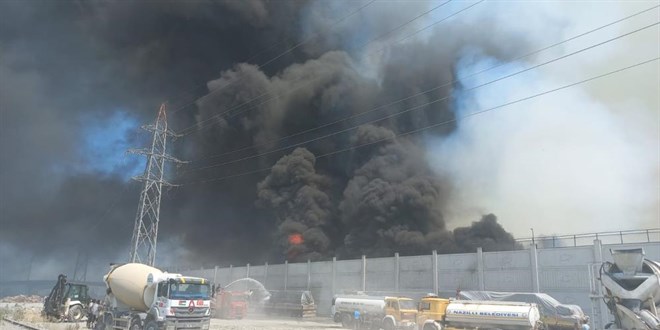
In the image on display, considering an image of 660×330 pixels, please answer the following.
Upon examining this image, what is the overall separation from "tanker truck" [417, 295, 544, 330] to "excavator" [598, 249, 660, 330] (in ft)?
19.8

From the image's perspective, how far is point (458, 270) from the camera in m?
32.2

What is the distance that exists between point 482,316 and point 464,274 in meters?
12.9

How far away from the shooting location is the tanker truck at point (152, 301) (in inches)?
671

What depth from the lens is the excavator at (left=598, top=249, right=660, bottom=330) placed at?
462 inches

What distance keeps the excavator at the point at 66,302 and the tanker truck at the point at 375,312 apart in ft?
53.4

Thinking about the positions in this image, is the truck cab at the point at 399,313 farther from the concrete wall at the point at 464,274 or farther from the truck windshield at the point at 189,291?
the truck windshield at the point at 189,291

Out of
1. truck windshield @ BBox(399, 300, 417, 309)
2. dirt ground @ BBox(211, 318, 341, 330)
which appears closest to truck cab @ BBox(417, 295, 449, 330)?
truck windshield @ BBox(399, 300, 417, 309)

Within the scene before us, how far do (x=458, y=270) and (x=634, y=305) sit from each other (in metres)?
20.7

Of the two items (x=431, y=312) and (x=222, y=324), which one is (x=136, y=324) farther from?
(x=431, y=312)

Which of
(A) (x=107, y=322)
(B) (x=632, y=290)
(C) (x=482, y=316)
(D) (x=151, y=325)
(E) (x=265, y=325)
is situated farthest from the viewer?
(E) (x=265, y=325)

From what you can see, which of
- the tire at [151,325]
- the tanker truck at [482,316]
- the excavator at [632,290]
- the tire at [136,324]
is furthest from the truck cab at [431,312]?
the tire at [136,324]

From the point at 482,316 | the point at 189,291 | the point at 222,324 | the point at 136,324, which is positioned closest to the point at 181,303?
the point at 189,291

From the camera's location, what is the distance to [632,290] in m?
12.2

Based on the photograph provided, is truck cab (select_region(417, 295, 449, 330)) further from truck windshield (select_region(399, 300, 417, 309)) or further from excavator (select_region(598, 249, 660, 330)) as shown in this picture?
excavator (select_region(598, 249, 660, 330))
